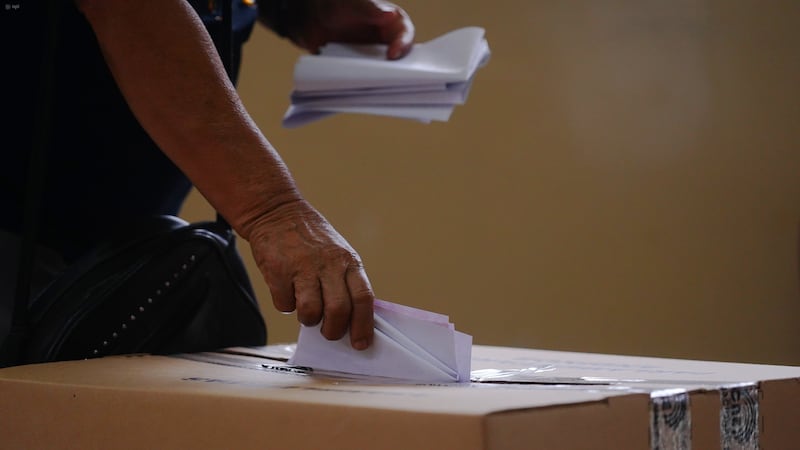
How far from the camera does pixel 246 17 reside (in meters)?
1.13

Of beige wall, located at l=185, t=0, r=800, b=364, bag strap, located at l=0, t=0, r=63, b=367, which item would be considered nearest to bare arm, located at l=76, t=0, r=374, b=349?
bag strap, located at l=0, t=0, r=63, b=367

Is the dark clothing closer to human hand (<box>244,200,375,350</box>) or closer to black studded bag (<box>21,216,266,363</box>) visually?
black studded bag (<box>21,216,266,363</box>)

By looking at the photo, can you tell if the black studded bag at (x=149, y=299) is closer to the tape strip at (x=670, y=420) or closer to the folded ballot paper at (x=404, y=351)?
the folded ballot paper at (x=404, y=351)

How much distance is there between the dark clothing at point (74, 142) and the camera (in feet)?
3.07

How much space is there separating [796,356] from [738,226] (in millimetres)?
391

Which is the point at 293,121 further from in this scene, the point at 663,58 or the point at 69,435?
the point at 663,58

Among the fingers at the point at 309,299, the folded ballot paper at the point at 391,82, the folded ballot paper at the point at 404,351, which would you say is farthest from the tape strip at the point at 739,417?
the folded ballot paper at the point at 391,82

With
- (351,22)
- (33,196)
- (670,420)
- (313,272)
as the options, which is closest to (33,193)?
(33,196)

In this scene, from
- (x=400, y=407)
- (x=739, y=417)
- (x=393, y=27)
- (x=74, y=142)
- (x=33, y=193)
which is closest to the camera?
(x=400, y=407)

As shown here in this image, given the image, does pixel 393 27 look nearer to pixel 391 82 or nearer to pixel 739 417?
pixel 391 82

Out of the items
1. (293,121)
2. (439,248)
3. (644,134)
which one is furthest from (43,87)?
(644,134)

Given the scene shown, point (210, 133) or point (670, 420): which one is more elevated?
point (210, 133)

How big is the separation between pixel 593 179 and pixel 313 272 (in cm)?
191

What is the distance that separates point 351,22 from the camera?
1.17 meters
